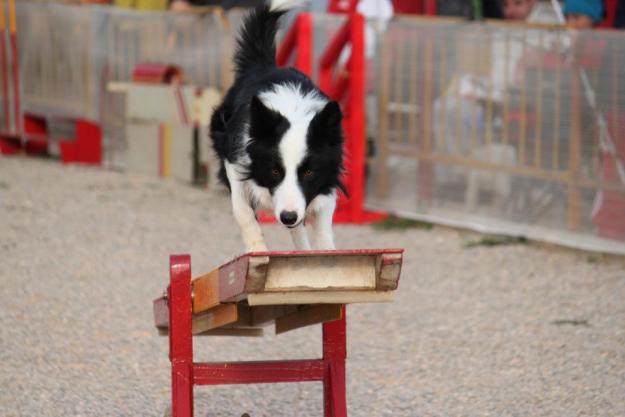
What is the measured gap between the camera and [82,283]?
28.1 feet

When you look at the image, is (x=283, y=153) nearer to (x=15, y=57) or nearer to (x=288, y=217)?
(x=288, y=217)

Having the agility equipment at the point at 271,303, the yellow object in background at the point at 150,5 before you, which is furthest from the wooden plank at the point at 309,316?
the yellow object in background at the point at 150,5

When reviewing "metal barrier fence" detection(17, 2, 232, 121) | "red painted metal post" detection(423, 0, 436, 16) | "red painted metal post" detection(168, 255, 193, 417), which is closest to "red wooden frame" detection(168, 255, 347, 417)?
"red painted metal post" detection(168, 255, 193, 417)

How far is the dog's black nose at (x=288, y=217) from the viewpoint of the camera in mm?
4840

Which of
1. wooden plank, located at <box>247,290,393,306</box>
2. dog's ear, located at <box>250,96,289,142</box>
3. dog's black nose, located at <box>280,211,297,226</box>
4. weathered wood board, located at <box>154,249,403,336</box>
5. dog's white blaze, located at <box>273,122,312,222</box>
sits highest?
dog's ear, located at <box>250,96,289,142</box>

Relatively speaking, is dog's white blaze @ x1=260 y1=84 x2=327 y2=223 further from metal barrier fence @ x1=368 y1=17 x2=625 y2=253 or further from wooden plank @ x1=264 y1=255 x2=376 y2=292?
metal barrier fence @ x1=368 y1=17 x2=625 y2=253

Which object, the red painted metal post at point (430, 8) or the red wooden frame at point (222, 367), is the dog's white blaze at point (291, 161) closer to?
the red wooden frame at point (222, 367)

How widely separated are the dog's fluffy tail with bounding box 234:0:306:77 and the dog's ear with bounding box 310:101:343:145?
3.63 feet

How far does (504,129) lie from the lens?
9.62 meters

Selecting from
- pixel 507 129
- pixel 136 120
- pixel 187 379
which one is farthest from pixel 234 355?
pixel 136 120

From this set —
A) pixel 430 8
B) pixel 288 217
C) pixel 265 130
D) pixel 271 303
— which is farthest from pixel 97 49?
pixel 271 303

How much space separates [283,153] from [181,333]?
0.83m

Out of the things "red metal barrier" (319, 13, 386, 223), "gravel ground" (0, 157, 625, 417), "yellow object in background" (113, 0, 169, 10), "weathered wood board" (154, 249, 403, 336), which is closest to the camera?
"weathered wood board" (154, 249, 403, 336)

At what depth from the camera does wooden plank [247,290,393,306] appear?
14.6 ft
